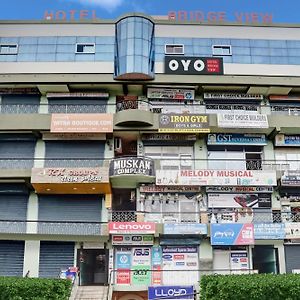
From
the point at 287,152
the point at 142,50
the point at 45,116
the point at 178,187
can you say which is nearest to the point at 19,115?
the point at 45,116

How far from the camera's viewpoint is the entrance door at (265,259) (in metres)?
24.6

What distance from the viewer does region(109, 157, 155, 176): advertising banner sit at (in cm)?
2373

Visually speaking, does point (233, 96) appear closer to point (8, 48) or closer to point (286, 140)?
point (286, 140)

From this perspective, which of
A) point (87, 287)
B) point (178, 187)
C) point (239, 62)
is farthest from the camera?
point (239, 62)

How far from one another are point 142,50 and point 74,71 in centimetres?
406

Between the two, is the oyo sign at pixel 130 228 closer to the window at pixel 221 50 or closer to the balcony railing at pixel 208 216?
the balcony railing at pixel 208 216

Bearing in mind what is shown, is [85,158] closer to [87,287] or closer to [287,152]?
[87,287]

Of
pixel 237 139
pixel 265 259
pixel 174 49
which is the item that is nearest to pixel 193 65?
pixel 174 49

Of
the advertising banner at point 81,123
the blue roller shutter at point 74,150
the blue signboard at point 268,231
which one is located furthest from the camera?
the blue roller shutter at point 74,150

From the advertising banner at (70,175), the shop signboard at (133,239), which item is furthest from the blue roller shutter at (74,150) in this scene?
the shop signboard at (133,239)

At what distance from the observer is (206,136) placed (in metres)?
26.0

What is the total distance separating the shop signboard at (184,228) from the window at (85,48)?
11215 millimetres

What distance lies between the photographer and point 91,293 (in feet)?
73.3

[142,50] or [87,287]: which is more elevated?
[142,50]
